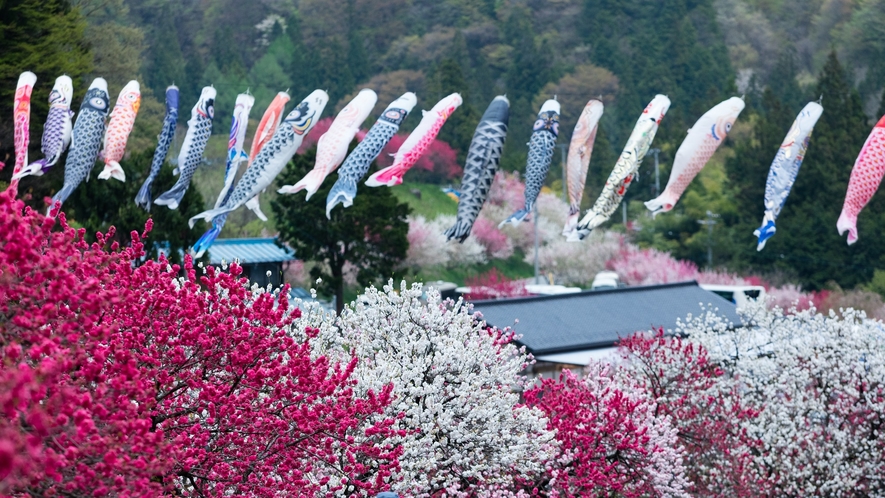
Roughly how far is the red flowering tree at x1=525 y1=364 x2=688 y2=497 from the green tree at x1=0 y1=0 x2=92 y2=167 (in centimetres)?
1290

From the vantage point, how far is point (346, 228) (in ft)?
95.2

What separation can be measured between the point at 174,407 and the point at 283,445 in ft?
2.54

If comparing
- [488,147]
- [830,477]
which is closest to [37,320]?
[488,147]

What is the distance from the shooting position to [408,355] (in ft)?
32.4

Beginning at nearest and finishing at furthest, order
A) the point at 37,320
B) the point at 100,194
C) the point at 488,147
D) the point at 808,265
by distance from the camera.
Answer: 1. the point at 37,320
2. the point at 488,147
3. the point at 100,194
4. the point at 808,265

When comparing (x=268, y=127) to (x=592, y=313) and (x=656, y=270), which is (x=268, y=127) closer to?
(x=592, y=313)

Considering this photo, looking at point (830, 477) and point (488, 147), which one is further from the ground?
point (488, 147)

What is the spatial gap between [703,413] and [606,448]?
3430 millimetres

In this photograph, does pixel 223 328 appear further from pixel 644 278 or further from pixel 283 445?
pixel 644 278

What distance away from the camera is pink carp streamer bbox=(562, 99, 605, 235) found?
50.0ft

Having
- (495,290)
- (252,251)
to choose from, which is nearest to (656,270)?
(495,290)

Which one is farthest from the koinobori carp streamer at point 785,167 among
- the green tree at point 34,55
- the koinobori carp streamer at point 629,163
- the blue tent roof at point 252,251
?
the blue tent roof at point 252,251

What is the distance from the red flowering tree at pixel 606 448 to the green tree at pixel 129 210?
446 inches

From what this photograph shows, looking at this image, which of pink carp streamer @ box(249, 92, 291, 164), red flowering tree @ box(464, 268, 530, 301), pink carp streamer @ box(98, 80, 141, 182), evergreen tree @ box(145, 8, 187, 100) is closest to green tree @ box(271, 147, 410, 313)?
red flowering tree @ box(464, 268, 530, 301)
